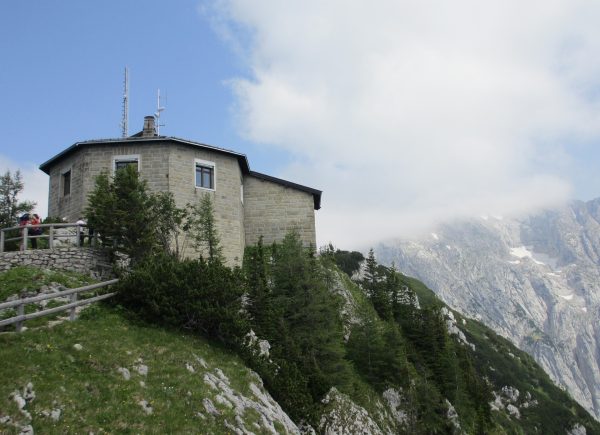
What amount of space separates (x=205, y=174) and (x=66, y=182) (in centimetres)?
949

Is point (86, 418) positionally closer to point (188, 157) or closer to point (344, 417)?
point (344, 417)

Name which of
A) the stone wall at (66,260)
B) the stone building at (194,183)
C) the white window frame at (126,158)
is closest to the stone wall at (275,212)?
the stone building at (194,183)

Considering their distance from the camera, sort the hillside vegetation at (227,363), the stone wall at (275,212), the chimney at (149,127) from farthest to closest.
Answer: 1. the stone wall at (275,212)
2. the chimney at (149,127)
3. the hillside vegetation at (227,363)

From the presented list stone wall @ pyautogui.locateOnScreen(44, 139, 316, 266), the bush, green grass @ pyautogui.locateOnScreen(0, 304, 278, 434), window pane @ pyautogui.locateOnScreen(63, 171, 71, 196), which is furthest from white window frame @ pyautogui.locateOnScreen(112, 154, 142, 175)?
green grass @ pyautogui.locateOnScreen(0, 304, 278, 434)

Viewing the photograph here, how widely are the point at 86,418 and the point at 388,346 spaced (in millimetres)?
25775

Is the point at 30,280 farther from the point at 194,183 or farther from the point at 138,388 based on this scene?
the point at 194,183

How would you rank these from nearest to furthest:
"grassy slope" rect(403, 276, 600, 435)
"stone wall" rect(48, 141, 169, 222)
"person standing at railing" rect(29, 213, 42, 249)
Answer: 1. "person standing at railing" rect(29, 213, 42, 249)
2. "stone wall" rect(48, 141, 169, 222)
3. "grassy slope" rect(403, 276, 600, 435)

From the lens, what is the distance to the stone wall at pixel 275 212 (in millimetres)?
38719

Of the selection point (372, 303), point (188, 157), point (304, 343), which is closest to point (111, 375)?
point (304, 343)

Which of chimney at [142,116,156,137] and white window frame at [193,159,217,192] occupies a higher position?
chimney at [142,116,156,137]

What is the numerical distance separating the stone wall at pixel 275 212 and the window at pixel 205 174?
434 cm

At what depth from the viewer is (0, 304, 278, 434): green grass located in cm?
1405

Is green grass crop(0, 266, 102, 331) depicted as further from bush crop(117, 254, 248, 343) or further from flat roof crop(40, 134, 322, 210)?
flat roof crop(40, 134, 322, 210)

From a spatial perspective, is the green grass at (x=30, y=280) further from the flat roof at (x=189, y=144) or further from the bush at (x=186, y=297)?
the flat roof at (x=189, y=144)
